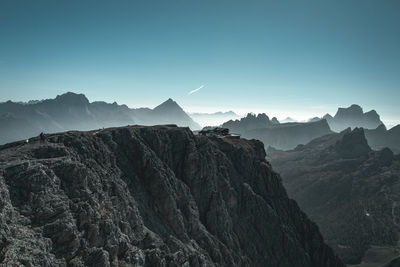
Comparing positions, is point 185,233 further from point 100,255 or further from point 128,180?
point 100,255

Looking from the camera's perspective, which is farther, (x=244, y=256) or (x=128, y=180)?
(x=244, y=256)

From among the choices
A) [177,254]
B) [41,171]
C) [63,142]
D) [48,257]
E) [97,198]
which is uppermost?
[63,142]

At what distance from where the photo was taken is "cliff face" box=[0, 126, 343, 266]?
49906 millimetres

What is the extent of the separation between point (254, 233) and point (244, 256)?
1526 cm

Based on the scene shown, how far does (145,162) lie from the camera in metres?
90.8

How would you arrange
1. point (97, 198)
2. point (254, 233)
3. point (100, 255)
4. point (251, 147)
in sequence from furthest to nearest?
point (251, 147) → point (254, 233) → point (97, 198) → point (100, 255)

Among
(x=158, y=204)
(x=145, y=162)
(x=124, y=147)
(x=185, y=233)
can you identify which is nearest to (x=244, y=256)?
(x=185, y=233)

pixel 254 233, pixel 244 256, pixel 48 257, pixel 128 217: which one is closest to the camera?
pixel 48 257

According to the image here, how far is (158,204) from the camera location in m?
86.2

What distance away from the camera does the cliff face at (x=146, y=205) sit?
164 feet

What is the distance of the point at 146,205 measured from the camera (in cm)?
8325

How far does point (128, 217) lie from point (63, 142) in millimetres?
25747

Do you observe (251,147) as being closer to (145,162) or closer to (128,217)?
(145,162)

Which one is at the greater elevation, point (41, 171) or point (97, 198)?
point (41, 171)
